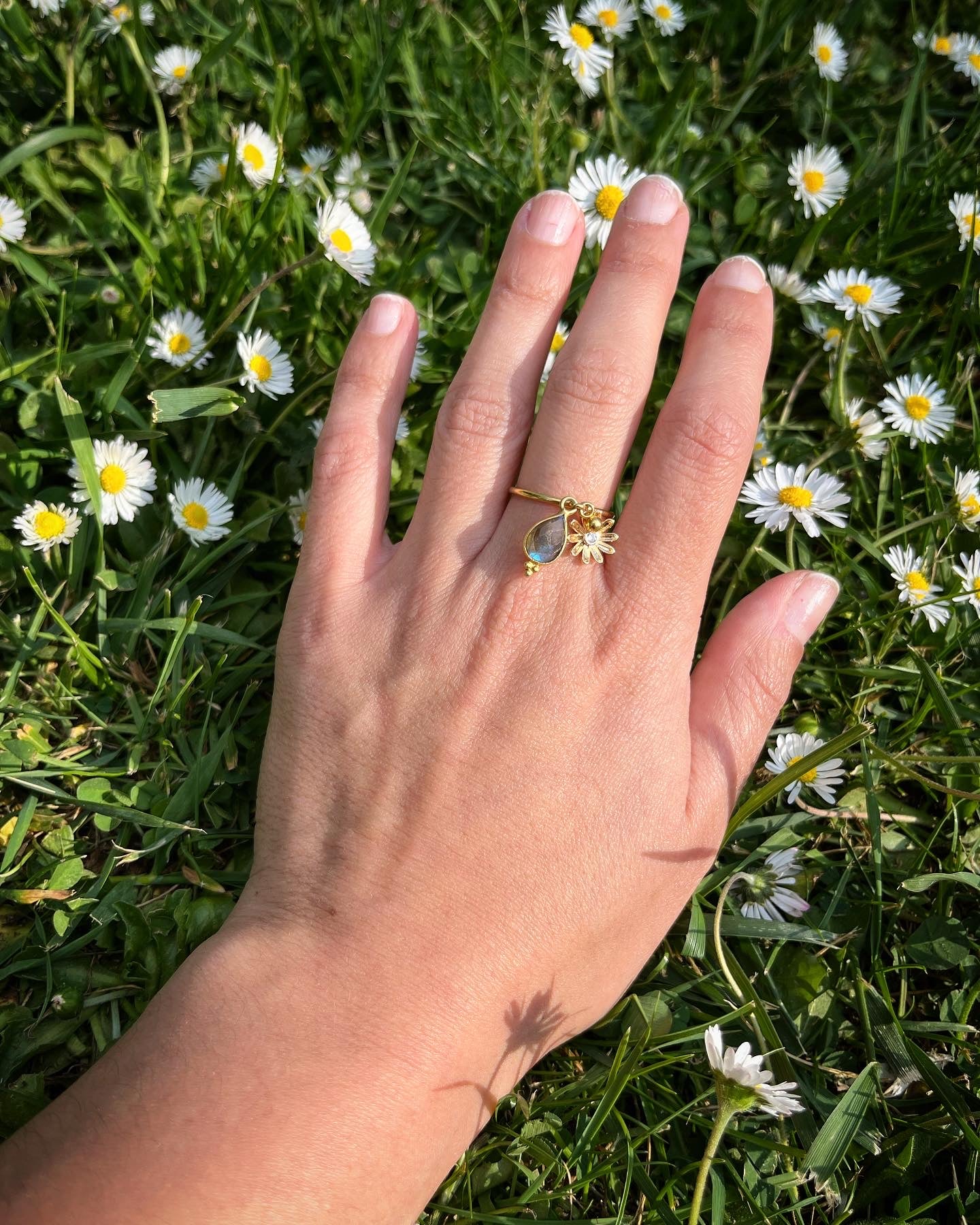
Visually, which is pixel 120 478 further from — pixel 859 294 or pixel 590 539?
pixel 859 294

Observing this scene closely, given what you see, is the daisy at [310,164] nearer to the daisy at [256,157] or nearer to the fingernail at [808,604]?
the daisy at [256,157]

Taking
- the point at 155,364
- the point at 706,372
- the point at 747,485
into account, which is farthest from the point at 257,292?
the point at 747,485

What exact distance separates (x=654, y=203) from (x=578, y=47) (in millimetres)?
1036

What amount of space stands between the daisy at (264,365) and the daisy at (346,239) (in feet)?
0.84

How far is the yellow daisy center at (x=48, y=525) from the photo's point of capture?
214 centimetres

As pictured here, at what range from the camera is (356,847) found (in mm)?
1744

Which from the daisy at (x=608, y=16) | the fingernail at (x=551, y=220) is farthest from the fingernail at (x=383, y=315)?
the daisy at (x=608, y=16)

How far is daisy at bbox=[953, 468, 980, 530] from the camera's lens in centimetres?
226

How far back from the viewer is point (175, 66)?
8.57 feet

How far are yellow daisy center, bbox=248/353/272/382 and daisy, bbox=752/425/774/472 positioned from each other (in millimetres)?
1169

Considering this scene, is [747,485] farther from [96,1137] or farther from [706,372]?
[96,1137]

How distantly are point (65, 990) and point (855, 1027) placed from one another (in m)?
1.59

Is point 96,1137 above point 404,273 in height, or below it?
below

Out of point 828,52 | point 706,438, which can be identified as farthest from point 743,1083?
point 828,52
